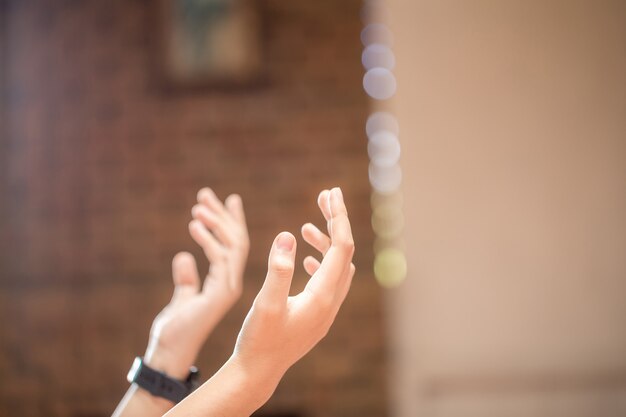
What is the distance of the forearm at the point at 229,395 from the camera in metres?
0.58

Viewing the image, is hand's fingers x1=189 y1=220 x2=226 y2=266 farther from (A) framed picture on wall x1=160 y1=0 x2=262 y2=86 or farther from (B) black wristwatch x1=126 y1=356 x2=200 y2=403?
(A) framed picture on wall x1=160 y1=0 x2=262 y2=86

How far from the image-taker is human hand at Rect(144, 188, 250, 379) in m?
0.91

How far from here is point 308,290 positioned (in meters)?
0.62

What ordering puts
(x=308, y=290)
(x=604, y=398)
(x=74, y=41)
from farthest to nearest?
(x=74, y=41) → (x=604, y=398) → (x=308, y=290)

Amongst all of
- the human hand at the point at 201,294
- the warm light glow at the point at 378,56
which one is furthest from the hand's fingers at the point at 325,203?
the warm light glow at the point at 378,56

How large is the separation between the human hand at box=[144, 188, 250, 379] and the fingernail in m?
0.33

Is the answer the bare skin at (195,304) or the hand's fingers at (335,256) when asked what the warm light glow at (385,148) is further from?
the hand's fingers at (335,256)

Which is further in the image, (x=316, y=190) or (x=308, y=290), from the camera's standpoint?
(x=316, y=190)

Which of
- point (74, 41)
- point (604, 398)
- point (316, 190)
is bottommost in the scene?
point (604, 398)

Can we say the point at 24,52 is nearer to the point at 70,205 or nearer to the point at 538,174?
the point at 70,205

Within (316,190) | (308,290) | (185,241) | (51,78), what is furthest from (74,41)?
(308,290)

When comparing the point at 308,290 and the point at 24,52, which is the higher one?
the point at 24,52

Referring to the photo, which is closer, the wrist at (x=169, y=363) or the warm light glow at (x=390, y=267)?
the wrist at (x=169, y=363)

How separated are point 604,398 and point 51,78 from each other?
9.72 ft
